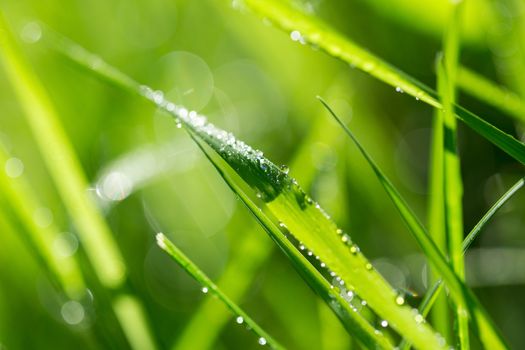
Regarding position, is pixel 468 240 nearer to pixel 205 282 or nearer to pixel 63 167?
pixel 205 282

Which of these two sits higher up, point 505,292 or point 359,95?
point 359,95

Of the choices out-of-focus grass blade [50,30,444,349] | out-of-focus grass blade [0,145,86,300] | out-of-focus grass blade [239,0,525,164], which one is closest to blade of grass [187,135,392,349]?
out-of-focus grass blade [50,30,444,349]

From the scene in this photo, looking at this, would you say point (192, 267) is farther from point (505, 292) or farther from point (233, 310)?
point (505, 292)

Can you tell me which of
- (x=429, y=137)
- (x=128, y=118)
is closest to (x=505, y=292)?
(x=429, y=137)

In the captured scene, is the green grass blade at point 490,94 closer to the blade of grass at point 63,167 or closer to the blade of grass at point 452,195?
the blade of grass at point 452,195

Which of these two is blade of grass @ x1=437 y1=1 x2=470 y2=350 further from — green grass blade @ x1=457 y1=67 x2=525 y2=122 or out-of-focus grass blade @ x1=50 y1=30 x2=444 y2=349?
green grass blade @ x1=457 y1=67 x2=525 y2=122

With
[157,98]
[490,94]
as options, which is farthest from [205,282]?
[490,94]

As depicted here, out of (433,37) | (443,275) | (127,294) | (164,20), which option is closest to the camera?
(443,275)
